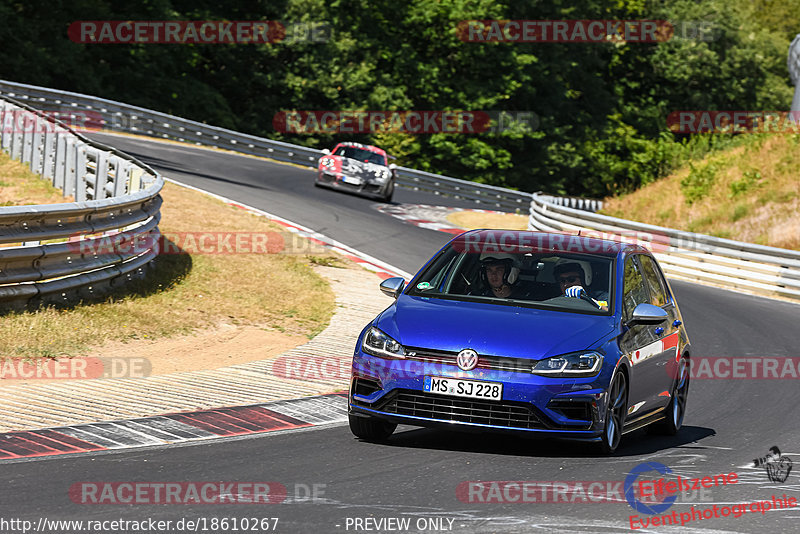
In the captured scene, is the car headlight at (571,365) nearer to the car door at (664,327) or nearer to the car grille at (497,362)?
the car grille at (497,362)

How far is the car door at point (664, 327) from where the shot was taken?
30.2 ft

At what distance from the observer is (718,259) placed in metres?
24.2

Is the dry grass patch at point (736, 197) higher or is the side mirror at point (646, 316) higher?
the side mirror at point (646, 316)

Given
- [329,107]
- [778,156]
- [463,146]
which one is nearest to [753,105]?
[463,146]

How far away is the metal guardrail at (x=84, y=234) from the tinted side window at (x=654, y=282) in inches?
250

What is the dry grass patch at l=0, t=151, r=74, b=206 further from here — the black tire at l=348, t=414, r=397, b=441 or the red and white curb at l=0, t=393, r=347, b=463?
the black tire at l=348, t=414, r=397, b=441

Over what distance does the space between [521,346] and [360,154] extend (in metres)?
26.0

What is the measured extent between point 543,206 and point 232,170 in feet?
31.5

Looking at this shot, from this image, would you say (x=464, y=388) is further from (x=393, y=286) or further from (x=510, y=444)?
(x=393, y=286)

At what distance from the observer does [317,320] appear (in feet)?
49.2

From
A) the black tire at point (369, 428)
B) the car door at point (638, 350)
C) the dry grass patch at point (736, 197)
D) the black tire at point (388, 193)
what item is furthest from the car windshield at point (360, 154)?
the black tire at point (369, 428)

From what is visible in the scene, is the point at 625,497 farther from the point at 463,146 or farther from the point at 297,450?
the point at 463,146

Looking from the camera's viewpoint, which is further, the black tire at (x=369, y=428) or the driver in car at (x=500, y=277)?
the driver in car at (x=500, y=277)

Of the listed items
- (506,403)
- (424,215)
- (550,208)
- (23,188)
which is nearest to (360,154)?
(424,215)
